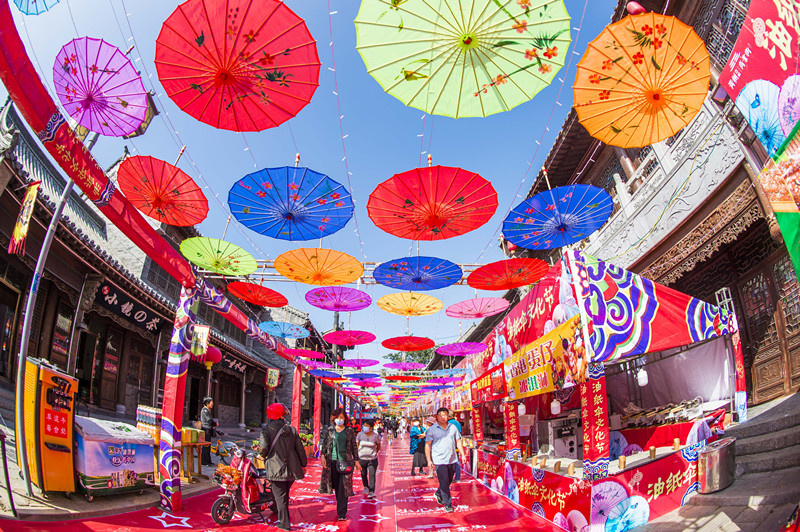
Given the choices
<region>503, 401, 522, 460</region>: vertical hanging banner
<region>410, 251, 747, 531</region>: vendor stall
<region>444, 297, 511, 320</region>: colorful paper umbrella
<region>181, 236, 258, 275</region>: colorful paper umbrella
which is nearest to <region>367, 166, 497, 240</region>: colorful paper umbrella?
<region>410, 251, 747, 531</region>: vendor stall

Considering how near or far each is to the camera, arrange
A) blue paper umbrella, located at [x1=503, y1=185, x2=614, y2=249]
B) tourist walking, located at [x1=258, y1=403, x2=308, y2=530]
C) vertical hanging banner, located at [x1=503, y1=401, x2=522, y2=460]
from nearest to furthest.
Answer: tourist walking, located at [x1=258, y1=403, x2=308, y2=530] < blue paper umbrella, located at [x1=503, y1=185, x2=614, y2=249] < vertical hanging banner, located at [x1=503, y1=401, x2=522, y2=460]

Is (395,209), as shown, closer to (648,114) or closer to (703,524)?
(648,114)

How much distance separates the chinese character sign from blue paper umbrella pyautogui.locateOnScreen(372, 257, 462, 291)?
6.10 meters

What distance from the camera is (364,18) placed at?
4461mm

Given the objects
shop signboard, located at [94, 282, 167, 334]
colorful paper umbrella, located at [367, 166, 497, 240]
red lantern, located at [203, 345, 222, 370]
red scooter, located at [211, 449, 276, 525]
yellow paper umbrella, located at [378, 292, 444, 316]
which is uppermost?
colorful paper umbrella, located at [367, 166, 497, 240]

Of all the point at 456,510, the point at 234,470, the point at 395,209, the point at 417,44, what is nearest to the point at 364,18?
the point at 417,44

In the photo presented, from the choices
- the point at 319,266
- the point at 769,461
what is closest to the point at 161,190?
the point at 319,266

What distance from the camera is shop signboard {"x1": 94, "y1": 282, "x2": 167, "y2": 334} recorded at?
366 inches

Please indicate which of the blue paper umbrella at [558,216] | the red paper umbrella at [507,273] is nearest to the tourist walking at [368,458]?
the red paper umbrella at [507,273]

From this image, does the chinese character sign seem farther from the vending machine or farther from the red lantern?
the red lantern

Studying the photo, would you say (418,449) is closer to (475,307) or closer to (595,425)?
(475,307)

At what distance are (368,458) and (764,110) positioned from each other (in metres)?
7.85

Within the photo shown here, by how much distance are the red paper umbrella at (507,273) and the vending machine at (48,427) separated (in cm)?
743

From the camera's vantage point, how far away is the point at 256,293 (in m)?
11.2
